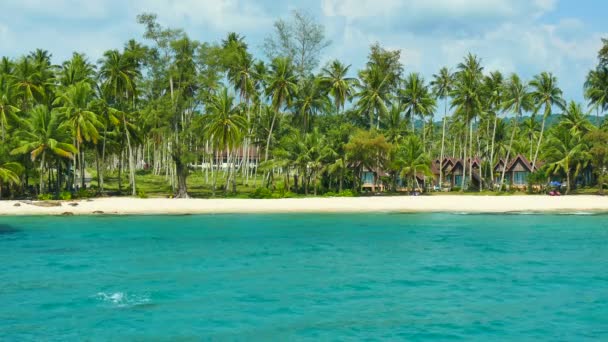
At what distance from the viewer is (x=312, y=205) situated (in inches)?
1816

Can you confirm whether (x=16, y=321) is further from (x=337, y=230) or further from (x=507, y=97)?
(x=507, y=97)

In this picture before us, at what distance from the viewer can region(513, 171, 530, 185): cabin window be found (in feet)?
222

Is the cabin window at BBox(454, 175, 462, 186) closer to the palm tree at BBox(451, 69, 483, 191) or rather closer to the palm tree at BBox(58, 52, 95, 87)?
the palm tree at BBox(451, 69, 483, 191)

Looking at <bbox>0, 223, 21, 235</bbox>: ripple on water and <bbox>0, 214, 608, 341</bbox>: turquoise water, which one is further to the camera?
<bbox>0, 223, 21, 235</bbox>: ripple on water

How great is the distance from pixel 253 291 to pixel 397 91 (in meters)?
55.0

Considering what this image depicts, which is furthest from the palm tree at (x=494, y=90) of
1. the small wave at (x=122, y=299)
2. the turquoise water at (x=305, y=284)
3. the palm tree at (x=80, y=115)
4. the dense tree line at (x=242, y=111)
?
the small wave at (x=122, y=299)

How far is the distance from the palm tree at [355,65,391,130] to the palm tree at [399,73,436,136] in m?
2.76

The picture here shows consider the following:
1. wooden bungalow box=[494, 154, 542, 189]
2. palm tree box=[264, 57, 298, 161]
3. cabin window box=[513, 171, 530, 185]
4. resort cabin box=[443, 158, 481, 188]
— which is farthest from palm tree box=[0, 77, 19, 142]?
cabin window box=[513, 171, 530, 185]

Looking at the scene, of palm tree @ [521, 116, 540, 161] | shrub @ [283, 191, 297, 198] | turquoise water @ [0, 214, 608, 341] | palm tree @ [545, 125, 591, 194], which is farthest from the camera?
palm tree @ [521, 116, 540, 161]

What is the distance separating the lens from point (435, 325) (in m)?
12.7

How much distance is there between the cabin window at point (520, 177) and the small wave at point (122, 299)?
60481 millimetres

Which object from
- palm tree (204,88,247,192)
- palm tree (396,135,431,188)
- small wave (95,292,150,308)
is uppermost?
palm tree (204,88,247,192)

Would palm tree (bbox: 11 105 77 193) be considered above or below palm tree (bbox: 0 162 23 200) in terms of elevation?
above

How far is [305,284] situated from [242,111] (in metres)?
43.6
